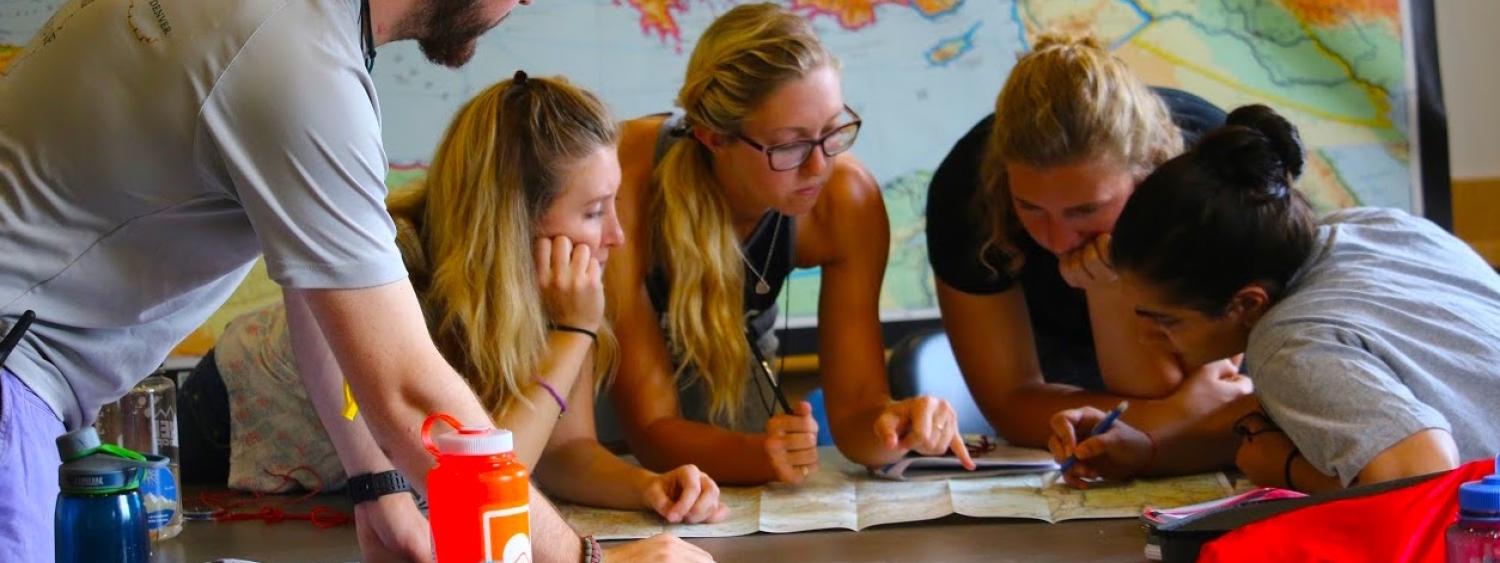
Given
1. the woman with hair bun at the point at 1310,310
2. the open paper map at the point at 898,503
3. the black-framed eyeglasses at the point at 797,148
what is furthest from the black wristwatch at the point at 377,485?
the woman with hair bun at the point at 1310,310

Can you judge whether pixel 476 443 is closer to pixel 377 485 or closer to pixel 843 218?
pixel 377 485

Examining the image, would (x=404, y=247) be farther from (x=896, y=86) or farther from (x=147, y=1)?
(x=896, y=86)

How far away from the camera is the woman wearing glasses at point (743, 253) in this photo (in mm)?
2236

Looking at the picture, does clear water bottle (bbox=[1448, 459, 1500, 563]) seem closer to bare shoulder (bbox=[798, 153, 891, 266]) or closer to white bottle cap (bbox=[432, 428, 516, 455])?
white bottle cap (bbox=[432, 428, 516, 455])

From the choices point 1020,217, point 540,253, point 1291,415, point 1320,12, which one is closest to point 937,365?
point 1020,217

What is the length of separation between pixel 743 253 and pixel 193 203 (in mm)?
1132

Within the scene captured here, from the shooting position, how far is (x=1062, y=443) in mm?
2164

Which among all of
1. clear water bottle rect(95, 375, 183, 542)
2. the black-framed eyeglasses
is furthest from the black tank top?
clear water bottle rect(95, 375, 183, 542)

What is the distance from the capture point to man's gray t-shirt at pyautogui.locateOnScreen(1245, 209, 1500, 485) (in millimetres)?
1650

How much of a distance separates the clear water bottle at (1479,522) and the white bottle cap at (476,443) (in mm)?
749

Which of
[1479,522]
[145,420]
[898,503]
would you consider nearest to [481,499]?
[1479,522]

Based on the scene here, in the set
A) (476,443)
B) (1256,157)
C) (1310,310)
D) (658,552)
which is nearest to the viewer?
(476,443)

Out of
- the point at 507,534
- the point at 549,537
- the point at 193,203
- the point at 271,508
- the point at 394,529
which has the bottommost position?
the point at 271,508

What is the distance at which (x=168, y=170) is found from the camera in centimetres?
134
